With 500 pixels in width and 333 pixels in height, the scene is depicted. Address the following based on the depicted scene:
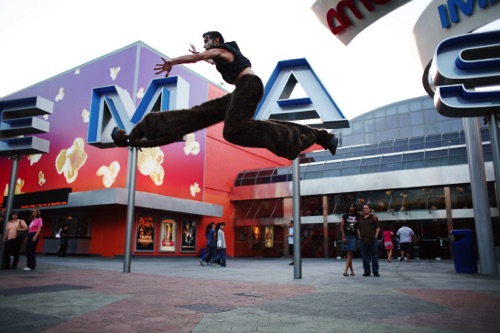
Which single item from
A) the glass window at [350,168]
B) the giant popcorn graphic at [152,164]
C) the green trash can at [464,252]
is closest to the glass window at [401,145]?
the glass window at [350,168]

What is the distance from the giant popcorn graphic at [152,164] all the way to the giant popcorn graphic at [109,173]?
3.80 ft

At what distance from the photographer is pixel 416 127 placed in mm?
38219

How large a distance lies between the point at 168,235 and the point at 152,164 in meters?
4.42

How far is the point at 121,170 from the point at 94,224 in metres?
3.89

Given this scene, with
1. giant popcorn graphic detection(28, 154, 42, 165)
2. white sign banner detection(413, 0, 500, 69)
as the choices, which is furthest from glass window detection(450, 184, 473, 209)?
giant popcorn graphic detection(28, 154, 42, 165)

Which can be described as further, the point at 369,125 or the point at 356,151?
the point at 369,125

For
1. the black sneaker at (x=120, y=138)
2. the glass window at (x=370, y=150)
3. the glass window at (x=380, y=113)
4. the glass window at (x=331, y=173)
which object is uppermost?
the glass window at (x=380, y=113)

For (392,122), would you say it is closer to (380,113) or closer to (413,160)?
(380,113)

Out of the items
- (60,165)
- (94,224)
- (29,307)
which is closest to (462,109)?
(29,307)

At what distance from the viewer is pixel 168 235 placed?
898 inches

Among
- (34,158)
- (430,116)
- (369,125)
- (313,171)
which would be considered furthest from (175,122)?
(369,125)

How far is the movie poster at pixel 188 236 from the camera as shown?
23.8 m

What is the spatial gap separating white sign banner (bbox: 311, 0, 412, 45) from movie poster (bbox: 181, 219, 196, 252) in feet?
56.1

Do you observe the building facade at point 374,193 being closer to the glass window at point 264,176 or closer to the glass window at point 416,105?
the glass window at point 264,176
